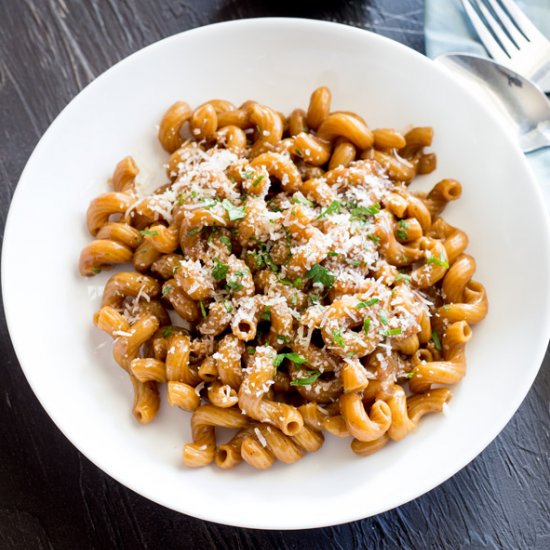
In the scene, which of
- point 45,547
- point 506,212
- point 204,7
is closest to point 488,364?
point 506,212

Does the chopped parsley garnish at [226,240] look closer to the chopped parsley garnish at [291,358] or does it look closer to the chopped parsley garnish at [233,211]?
the chopped parsley garnish at [233,211]

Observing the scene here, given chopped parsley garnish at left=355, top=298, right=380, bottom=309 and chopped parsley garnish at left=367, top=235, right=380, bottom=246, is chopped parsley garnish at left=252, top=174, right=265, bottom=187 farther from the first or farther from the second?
chopped parsley garnish at left=355, top=298, right=380, bottom=309

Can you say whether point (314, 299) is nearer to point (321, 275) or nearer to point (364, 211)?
point (321, 275)

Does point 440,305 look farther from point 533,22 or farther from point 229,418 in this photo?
point 533,22

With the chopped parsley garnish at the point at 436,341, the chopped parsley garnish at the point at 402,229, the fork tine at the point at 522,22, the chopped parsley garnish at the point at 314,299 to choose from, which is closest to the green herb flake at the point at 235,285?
the chopped parsley garnish at the point at 314,299

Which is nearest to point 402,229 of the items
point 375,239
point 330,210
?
point 375,239

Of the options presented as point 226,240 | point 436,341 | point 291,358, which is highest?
point 226,240
